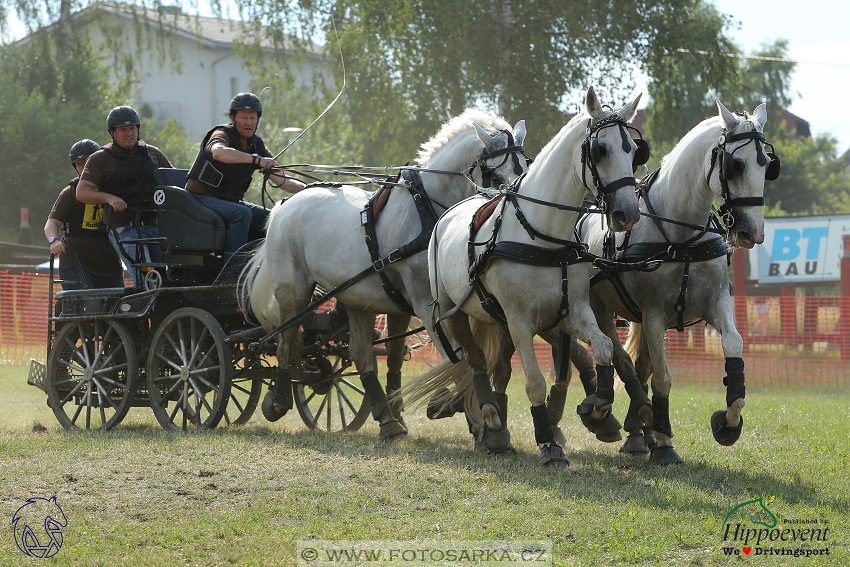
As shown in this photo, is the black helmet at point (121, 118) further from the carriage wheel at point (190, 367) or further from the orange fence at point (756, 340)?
the orange fence at point (756, 340)

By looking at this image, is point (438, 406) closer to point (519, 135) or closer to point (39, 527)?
point (519, 135)

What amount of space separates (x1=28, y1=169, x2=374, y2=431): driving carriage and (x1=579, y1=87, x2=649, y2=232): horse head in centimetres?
320

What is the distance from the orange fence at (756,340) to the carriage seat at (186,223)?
6182 mm

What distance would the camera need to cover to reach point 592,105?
16.2 feet

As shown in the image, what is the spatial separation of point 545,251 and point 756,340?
11186 millimetres

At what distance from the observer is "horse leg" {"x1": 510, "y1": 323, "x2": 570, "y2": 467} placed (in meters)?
5.37

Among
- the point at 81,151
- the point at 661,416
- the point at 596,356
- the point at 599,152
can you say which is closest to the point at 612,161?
the point at 599,152

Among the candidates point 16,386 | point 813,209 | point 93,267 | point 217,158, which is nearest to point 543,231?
point 217,158

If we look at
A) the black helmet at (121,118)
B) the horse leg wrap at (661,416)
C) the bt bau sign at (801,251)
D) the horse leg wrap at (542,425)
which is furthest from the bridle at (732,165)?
the bt bau sign at (801,251)

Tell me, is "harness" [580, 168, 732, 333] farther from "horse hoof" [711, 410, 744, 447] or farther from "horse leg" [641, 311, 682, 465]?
"horse hoof" [711, 410, 744, 447]

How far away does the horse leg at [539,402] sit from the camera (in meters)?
5.37

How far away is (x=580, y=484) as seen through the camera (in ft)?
16.0

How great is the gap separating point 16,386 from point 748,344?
36.2 ft

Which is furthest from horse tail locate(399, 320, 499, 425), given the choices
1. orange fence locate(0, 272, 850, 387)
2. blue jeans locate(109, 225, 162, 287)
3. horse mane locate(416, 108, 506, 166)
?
orange fence locate(0, 272, 850, 387)
